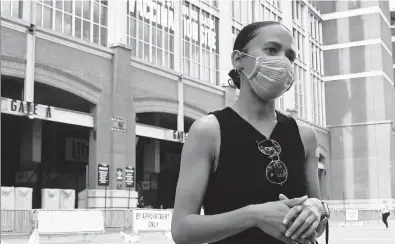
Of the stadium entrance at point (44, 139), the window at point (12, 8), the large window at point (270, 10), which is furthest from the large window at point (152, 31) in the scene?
the large window at point (270, 10)

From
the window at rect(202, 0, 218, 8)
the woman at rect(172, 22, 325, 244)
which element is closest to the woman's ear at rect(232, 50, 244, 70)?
the woman at rect(172, 22, 325, 244)

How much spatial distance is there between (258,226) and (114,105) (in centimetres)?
2775

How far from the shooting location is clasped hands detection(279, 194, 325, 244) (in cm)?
184

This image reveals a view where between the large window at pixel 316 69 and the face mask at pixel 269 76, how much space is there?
185 feet

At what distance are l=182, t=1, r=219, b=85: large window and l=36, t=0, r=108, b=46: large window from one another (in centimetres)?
716

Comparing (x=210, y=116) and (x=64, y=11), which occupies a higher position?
(x=64, y=11)

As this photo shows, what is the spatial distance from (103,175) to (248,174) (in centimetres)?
2620

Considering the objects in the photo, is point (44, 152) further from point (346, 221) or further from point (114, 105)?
point (346, 221)

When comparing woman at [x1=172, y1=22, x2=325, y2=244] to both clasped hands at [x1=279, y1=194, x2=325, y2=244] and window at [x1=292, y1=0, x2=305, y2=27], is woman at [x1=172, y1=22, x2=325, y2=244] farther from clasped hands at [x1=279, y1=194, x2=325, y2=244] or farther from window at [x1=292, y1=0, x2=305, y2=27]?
window at [x1=292, y1=0, x2=305, y2=27]

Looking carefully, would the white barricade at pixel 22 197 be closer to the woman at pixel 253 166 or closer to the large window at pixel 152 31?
the large window at pixel 152 31

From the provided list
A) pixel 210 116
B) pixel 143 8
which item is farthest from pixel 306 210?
pixel 143 8

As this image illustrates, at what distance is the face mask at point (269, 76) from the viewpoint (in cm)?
221

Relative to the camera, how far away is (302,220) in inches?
72.9

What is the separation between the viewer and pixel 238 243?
2.06 m
